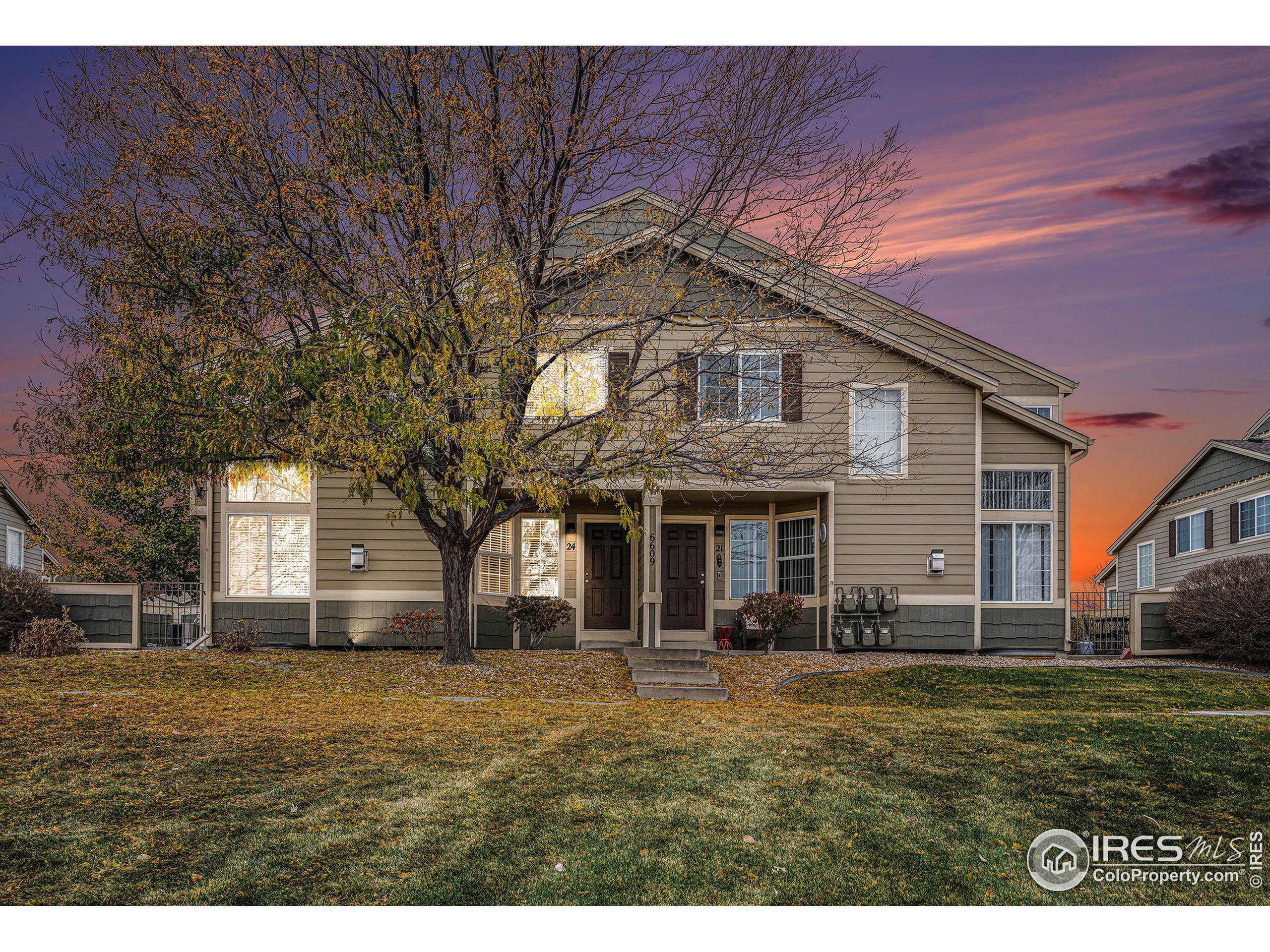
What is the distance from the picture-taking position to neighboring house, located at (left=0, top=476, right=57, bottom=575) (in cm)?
2807

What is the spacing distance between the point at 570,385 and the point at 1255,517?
1718 centimetres

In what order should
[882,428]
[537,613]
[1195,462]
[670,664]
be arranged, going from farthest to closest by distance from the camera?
[1195,462] → [882,428] → [537,613] → [670,664]

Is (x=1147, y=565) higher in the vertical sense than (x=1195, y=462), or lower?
lower

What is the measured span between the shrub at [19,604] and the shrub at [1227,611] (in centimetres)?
1739

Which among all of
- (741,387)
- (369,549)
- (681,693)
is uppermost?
(741,387)

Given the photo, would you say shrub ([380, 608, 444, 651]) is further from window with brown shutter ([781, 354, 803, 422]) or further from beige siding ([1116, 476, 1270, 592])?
beige siding ([1116, 476, 1270, 592])

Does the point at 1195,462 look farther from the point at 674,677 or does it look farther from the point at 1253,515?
the point at 674,677

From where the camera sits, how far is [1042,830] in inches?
254

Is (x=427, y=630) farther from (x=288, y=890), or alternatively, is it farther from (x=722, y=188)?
(x=288, y=890)

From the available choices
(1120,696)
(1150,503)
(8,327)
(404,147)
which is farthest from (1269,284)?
(1150,503)

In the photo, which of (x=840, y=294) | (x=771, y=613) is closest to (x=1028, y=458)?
(x=771, y=613)

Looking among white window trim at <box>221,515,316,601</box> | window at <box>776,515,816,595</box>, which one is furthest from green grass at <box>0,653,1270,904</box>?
window at <box>776,515,816,595</box>

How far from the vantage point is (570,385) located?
13867 millimetres

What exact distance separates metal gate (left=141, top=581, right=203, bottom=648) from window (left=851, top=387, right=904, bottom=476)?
441 inches
